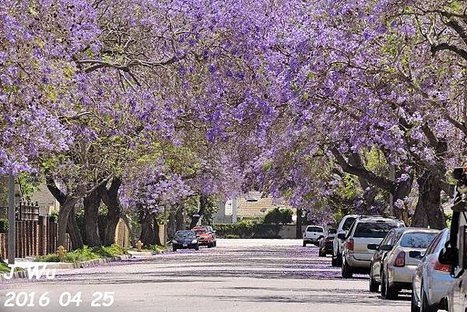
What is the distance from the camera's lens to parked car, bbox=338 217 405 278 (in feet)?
120

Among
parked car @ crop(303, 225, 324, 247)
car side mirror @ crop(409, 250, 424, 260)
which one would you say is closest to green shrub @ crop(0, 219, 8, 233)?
car side mirror @ crop(409, 250, 424, 260)

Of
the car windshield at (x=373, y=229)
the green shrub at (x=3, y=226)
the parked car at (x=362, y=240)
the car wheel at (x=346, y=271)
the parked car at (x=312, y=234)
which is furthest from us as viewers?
the parked car at (x=312, y=234)

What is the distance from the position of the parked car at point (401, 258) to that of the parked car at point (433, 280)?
5.27 meters

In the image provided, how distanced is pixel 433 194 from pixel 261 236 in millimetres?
98689

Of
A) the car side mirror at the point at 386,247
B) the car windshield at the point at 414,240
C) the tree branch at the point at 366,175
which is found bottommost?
the car side mirror at the point at 386,247

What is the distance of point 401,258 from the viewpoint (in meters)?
26.0

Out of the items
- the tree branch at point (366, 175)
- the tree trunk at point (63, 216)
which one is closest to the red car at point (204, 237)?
the tree trunk at point (63, 216)

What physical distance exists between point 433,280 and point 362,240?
17.8m

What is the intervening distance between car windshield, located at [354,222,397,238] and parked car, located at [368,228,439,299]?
28.2 ft

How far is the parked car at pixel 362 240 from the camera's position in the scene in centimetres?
3644

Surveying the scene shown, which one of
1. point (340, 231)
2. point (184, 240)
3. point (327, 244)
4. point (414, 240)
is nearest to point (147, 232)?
point (184, 240)

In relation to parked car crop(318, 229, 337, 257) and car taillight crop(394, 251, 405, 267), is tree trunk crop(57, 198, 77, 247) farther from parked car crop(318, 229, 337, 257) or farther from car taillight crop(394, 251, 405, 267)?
car taillight crop(394, 251, 405, 267)

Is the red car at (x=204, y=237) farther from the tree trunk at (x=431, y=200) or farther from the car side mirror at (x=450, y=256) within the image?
the car side mirror at (x=450, y=256)

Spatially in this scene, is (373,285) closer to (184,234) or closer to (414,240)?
(414,240)
